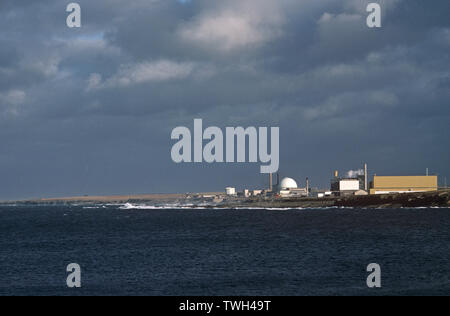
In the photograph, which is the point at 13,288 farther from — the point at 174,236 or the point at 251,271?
the point at 174,236

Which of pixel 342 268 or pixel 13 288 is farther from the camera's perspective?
pixel 342 268

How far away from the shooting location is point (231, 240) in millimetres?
88188

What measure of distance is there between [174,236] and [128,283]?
52.1 metres

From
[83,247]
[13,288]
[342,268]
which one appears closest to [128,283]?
[13,288]

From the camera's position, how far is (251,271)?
176 feet

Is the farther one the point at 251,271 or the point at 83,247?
the point at 83,247
